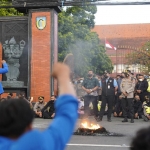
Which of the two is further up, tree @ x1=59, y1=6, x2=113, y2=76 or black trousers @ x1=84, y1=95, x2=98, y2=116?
tree @ x1=59, y1=6, x2=113, y2=76

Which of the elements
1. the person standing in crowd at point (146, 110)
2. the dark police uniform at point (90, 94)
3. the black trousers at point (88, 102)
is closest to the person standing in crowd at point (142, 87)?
the person standing in crowd at point (146, 110)

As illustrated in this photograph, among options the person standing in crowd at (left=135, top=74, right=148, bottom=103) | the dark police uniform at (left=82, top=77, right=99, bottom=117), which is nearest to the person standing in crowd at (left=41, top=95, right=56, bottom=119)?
the dark police uniform at (left=82, top=77, right=99, bottom=117)

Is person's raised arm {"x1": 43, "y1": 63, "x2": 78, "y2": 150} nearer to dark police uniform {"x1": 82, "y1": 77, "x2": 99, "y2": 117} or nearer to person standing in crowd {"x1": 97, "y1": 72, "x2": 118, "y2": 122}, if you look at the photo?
dark police uniform {"x1": 82, "y1": 77, "x2": 99, "y2": 117}

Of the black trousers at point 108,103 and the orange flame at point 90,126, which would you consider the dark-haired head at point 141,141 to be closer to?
the orange flame at point 90,126

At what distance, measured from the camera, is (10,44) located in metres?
19.2

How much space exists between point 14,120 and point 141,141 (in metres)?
0.62

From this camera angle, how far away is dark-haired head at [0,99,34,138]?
2125 millimetres

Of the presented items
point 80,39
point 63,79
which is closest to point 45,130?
point 63,79

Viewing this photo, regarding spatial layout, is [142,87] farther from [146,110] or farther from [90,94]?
[90,94]

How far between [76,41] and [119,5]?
37.9 feet

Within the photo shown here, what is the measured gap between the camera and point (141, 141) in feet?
6.61

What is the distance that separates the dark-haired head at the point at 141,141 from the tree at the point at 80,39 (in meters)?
25.4

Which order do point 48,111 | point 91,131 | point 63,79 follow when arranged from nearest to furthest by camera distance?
point 63,79 < point 91,131 < point 48,111

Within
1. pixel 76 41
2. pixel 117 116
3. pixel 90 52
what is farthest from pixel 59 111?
pixel 90 52
